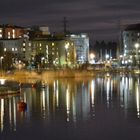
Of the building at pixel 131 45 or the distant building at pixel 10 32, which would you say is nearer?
the building at pixel 131 45

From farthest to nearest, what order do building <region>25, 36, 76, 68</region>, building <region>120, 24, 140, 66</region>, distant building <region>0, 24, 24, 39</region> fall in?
1. distant building <region>0, 24, 24, 39</region>
2. building <region>120, 24, 140, 66</region>
3. building <region>25, 36, 76, 68</region>

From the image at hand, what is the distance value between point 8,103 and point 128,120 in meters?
11.9

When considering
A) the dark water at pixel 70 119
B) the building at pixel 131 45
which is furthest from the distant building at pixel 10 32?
the dark water at pixel 70 119

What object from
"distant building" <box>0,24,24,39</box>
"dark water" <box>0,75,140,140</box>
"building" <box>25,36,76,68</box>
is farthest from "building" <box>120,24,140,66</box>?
"dark water" <box>0,75,140,140</box>

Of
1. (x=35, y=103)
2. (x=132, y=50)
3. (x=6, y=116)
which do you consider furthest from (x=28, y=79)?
(x=132, y=50)

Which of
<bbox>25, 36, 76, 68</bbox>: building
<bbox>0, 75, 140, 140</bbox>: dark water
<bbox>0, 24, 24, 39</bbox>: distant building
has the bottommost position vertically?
<bbox>0, 75, 140, 140</bbox>: dark water

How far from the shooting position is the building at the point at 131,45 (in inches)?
5831

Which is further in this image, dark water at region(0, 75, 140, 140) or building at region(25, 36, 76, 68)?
building at region(25, 36, 76, 68)

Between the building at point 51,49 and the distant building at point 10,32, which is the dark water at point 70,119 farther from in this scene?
the distant building at point 10,32

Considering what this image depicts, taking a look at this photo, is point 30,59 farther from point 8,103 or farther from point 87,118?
point 87,118

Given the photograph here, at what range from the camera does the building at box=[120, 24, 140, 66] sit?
148100 millimetres

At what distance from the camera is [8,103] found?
1577 inches

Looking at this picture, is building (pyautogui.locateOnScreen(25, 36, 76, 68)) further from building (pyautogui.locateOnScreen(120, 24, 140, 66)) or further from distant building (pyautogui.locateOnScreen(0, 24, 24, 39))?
building (pyautogui.locateOnScreen(120, 24, 140, 66))

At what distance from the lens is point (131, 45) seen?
166m
